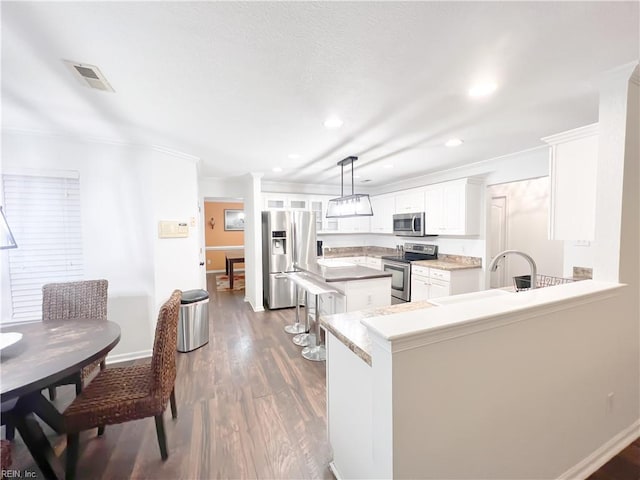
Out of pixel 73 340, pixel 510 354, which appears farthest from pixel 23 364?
pixel 510 354

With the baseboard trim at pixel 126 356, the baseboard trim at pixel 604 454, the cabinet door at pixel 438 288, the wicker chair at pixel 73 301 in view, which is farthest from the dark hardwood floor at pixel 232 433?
the cabinet door at pixel 438 288

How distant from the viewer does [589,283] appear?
1.59 m

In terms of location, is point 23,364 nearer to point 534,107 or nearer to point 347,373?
point 347,373

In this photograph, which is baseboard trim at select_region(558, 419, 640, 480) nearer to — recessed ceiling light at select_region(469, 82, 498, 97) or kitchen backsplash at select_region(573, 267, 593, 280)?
kitchen backsplash at select_region(573, 267, 593, 280)

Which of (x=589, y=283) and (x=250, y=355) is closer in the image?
(x=589, y=283)

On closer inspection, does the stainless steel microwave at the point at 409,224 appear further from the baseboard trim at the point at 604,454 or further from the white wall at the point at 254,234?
the baseboard trim at the point at 604,454

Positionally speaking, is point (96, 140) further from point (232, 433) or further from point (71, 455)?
point (232, 433)

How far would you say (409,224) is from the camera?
Answer: 4.69 meters

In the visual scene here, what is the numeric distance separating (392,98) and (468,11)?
76 centimetres

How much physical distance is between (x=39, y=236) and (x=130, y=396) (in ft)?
6.86

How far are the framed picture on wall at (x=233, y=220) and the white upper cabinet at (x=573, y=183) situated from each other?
7.90 metres

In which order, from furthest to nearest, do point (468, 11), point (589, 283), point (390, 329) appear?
1. point (589, 283)
2. point (468, 11)
3. point (390, 329)

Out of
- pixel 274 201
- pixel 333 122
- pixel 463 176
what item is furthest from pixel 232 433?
pixel 463 176

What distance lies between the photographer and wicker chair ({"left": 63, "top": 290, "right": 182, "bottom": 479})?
1.43 m
